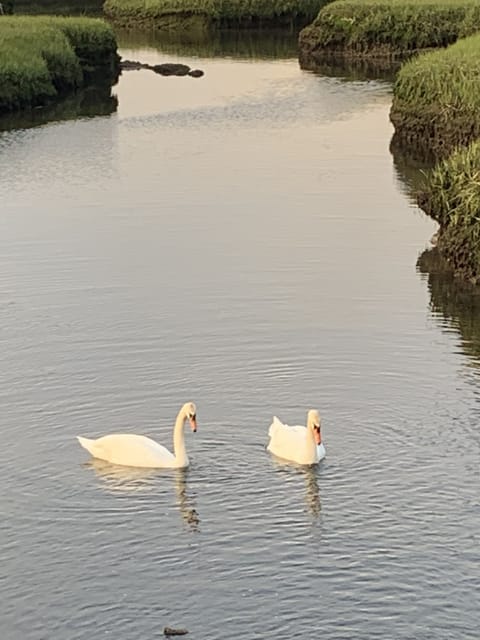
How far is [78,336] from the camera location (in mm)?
18703

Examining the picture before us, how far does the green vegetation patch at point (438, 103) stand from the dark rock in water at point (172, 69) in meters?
16.1

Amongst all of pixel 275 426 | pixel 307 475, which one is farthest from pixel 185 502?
pixel 275 426

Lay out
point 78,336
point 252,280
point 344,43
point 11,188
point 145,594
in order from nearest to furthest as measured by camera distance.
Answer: point 145,594 → point 78,336 → point 252,280 → point 11,188 → point 344,43

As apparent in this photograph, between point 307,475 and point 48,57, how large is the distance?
3313 cm

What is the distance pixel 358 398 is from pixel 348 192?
12.0 metres

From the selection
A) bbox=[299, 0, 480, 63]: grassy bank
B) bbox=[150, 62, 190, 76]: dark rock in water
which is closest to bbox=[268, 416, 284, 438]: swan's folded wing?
bbox=[150, 62, 190, 76]: dark rock in water

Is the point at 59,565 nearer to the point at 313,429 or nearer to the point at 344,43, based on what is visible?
the point at 313,429

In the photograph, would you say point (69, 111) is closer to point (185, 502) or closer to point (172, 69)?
point (172, 69)

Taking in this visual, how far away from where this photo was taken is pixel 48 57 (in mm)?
45281

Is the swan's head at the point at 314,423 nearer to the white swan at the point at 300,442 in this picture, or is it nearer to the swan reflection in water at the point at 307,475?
the white swan at the point at 300,442

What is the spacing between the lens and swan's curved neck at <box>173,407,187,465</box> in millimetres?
14328

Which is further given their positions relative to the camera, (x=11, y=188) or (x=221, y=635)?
(x=11, y=188)

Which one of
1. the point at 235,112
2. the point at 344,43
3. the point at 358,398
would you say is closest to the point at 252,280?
the point at 358,398

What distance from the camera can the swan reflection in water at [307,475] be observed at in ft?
44.9
